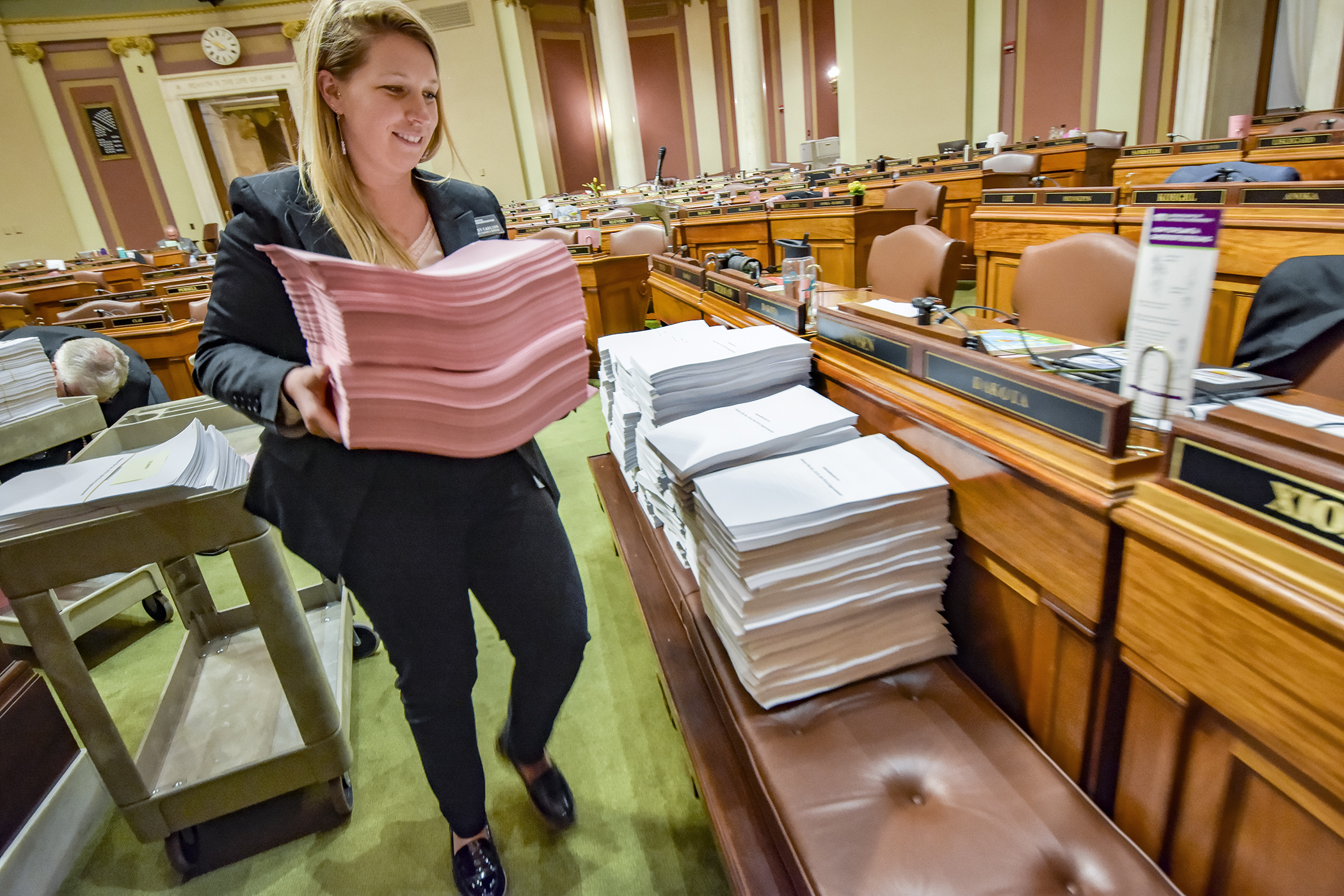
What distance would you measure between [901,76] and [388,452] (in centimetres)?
1012

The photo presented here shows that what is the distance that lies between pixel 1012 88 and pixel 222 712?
35.3 feet

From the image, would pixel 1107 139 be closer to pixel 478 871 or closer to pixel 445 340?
pixel 445 340

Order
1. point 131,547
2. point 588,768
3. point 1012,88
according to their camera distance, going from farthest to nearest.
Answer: point 1012,88 < point 588,768 < point 131,547

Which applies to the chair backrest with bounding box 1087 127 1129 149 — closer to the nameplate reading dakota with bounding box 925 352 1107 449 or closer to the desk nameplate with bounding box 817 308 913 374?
the desk nameplate with bounding box 817 308 913 374

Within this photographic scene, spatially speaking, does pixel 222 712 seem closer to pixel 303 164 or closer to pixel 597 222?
pixel 303 164

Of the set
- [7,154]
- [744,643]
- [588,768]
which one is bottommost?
[588,768]

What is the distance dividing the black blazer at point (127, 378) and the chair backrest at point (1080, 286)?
9.40 feet

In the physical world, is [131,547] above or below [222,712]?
above

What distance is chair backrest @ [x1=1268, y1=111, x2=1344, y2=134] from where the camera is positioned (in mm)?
4355

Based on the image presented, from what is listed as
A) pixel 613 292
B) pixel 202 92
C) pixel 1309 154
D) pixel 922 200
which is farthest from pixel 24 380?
pixel 202 92

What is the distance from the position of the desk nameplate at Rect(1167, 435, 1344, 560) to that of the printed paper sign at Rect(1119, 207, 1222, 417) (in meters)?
0.09

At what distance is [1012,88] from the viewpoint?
8922 millimetres

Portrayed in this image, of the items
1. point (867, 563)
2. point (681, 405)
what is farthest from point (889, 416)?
point (681, 405)

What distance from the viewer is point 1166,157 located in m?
4.75
